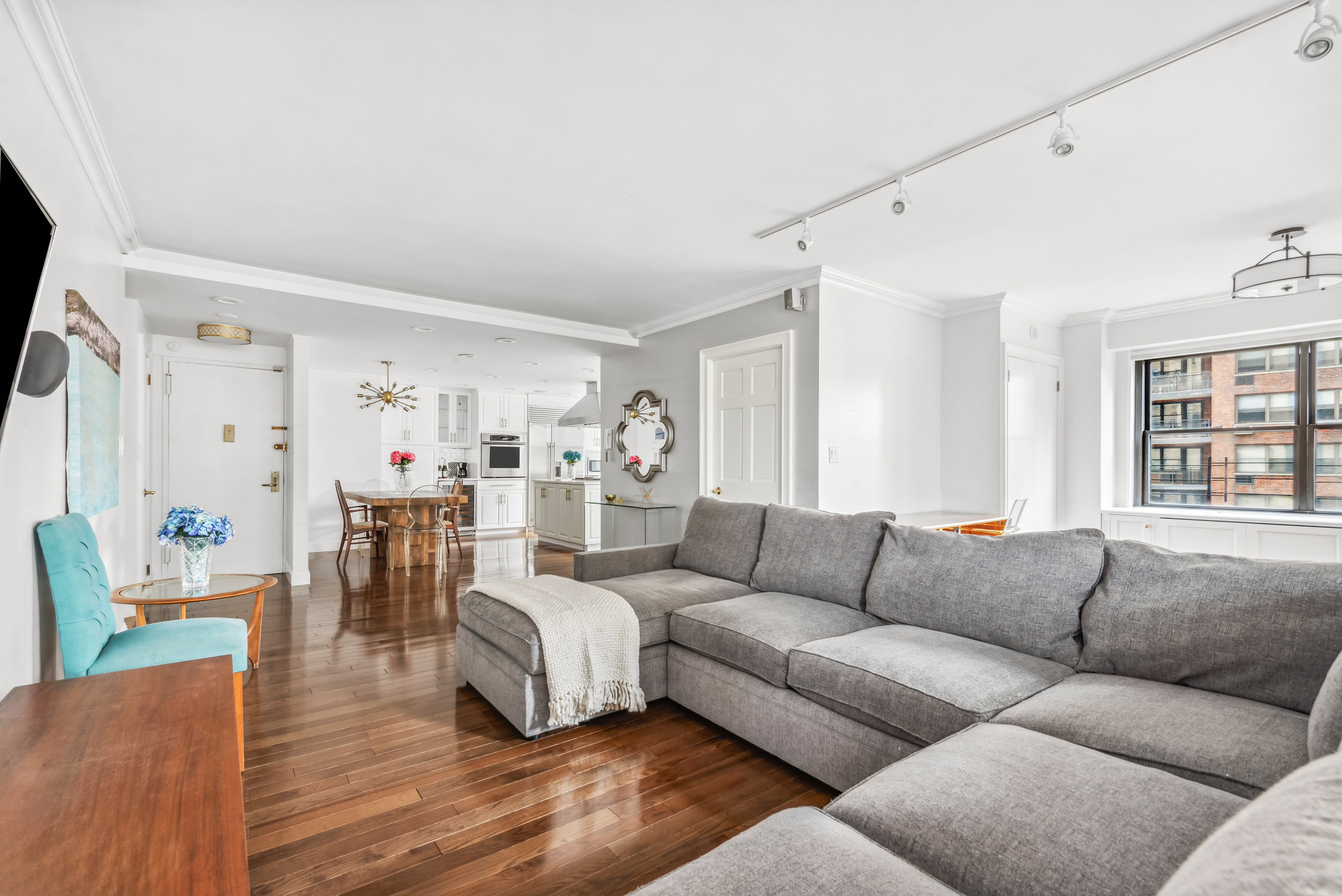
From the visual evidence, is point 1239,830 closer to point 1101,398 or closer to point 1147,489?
point 1101,398

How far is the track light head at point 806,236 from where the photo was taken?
332cm

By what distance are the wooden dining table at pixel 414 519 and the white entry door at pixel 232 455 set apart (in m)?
0.96

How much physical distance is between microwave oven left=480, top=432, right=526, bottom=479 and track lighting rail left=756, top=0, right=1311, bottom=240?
289 inches

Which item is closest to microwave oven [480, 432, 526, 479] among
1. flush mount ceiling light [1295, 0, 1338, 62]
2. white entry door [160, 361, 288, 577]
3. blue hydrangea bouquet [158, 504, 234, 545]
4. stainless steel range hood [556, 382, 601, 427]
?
stainless steel range hood [556, 382, 601, 427]

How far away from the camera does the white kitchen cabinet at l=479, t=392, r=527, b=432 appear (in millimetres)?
9641

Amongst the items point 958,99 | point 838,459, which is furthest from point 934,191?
point 838,459

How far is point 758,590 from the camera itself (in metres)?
3.30

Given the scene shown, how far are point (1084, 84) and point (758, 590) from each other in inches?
98.4

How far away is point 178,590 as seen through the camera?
2896 mm

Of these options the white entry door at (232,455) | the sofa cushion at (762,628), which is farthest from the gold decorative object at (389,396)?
the sofa cushion at (762,628)

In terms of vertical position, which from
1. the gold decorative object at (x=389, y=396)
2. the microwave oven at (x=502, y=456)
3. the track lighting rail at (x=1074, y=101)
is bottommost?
the microwave oven at (x=502, y=456)

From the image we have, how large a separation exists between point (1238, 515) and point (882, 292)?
3.29 meters

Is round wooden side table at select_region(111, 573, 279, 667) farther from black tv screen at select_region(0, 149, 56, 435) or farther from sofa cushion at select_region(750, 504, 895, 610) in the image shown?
sofa cushion at select_region(750, 504, 895, 610)

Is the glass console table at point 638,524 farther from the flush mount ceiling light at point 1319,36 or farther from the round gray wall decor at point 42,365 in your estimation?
the flush mount ceiling light at point 1319,36
